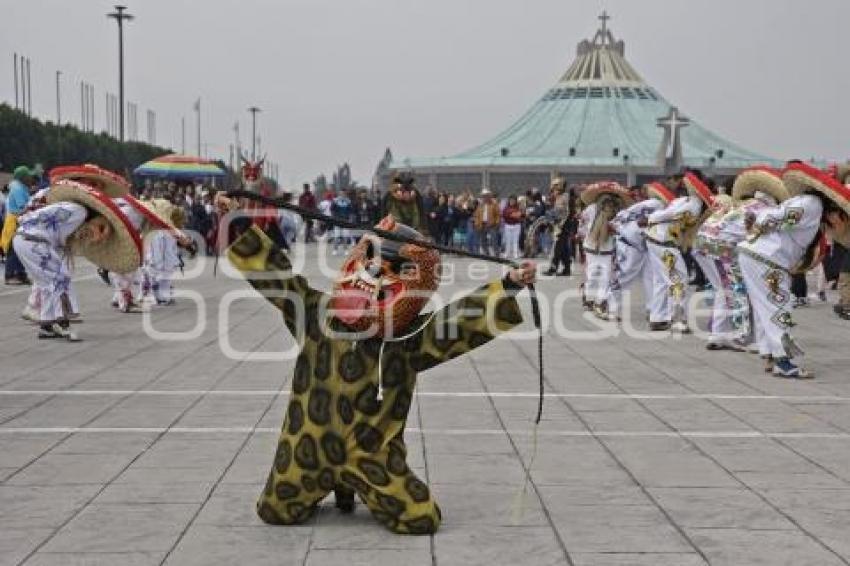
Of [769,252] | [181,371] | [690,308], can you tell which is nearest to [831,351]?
[769,252]

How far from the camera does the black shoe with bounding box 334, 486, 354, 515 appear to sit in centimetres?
590

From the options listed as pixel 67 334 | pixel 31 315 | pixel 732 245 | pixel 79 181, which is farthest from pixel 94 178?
pixel 732 245

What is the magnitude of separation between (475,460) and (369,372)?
1667 mm

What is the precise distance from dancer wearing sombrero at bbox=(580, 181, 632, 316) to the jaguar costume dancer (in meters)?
10.3

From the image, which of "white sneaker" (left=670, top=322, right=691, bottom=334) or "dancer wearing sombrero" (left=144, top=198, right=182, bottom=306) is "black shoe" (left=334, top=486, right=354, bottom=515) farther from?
"dancer wearing sombrero" (left=144, top=198, right=182, bottom=306)

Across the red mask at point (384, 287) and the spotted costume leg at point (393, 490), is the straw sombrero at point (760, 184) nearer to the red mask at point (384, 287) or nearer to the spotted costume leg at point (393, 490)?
the red mask at point (384, 287)

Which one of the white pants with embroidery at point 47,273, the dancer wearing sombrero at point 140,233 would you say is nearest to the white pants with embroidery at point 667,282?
the dancer wearing sombrero at point 140,233

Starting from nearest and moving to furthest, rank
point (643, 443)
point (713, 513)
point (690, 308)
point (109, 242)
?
1. point (713, 513)
2. point (643, 443)
3. point (109, 242)
4. point (690, 308)

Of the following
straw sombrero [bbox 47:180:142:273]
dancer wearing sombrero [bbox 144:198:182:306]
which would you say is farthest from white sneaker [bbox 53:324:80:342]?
dancer wearing sombrero [bbox 144:198:182:306]

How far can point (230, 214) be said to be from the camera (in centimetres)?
636

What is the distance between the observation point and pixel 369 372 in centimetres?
568

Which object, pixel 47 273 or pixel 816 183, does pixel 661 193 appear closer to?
pixel 816 183

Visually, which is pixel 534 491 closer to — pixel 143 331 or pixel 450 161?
pixel 143 331

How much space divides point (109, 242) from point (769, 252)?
6.41 m
